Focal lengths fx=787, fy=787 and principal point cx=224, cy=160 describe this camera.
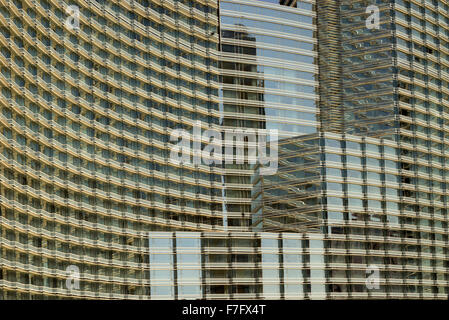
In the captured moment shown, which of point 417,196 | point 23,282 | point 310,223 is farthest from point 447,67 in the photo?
point 23,282

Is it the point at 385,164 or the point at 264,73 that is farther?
the point at 264,73

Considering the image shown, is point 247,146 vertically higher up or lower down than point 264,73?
lower down

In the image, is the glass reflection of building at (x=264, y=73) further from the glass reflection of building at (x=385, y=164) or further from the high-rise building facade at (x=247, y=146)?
the glass reflection of building at (x=385, y=164)

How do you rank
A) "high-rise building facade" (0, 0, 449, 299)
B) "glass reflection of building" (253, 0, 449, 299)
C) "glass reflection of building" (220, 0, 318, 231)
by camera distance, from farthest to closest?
"glass reflection of building" (220, 0, 318, 231) < "glass reflection of building" (253, 0, 449, 299) < "high-rise building facade" (0, 0, 449, 299)

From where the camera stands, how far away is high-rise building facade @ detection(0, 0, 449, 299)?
239 feet

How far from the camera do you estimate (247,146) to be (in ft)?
343

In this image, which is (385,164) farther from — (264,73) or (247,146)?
(264,73)

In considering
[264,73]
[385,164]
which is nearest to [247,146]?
[264,73]

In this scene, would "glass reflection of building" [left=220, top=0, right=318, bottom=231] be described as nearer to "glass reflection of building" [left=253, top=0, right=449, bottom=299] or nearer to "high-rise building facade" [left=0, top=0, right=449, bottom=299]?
"high-rise building facade" [left=0, top=0, right=449, bottom=299]

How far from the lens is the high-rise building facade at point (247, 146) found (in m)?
72.8

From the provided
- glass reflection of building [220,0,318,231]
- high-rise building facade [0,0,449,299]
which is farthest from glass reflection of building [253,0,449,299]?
glass reflection of building [220,0,318,231]
